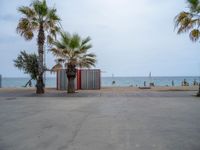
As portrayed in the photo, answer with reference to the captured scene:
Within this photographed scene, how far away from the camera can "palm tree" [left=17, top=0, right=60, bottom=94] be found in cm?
2144

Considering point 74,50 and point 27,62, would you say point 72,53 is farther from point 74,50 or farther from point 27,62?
point 27,62

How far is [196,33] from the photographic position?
19.2 metres

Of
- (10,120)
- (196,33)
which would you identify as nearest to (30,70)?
(196,33)

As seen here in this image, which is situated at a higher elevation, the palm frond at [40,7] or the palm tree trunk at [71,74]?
the palm frond at [40,7]

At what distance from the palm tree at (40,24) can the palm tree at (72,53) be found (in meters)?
0.92

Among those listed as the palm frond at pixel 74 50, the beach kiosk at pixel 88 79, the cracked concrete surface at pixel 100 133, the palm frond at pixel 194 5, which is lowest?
the cracked concrete surface at pixel 100 133

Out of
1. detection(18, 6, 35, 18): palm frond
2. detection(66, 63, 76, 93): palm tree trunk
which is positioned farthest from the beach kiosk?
detection(18, 6, 35, 18): palm frond

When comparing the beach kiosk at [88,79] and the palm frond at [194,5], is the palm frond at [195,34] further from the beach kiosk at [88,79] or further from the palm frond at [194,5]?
the beach kiosk at [88,79]

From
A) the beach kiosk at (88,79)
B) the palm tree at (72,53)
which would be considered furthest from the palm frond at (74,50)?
the beach kiosk at (88,79)

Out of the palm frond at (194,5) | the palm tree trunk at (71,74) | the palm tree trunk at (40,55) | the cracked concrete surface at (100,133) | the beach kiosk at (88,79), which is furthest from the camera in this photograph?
the beach kiosk at (88,79)

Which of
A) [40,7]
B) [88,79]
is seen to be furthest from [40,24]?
[88,79]

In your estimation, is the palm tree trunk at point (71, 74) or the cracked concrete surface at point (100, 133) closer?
the cracked concrete surface at point (100, 133)

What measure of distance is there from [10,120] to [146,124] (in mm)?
4266

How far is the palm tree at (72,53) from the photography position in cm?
2228
